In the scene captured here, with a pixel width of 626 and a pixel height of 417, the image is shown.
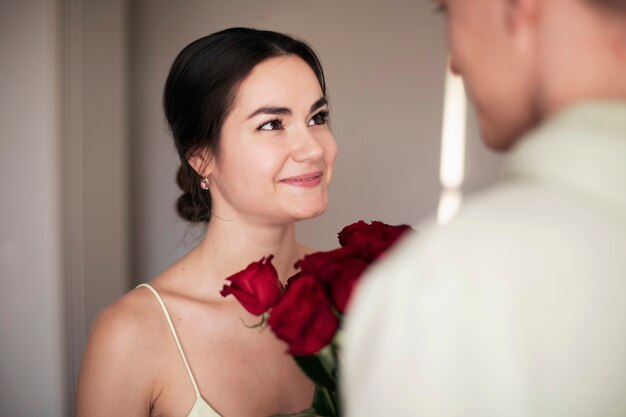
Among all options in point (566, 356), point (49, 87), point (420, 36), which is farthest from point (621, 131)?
point (420, 36)

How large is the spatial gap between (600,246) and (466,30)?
0.63ft

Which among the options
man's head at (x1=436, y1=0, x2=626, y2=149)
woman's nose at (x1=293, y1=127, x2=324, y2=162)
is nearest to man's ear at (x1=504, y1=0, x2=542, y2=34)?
man's head at (x1=436, y1=0, x2=626, y2=149)

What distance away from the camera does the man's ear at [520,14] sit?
47 centimetres

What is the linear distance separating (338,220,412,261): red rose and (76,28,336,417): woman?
1.52ft

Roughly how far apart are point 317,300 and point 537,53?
33cm

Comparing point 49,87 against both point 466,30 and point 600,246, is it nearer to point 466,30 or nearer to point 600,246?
point 466,30

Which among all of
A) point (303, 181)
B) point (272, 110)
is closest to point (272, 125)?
point (272, 110)

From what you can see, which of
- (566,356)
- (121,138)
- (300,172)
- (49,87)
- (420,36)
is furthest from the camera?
(420,36)

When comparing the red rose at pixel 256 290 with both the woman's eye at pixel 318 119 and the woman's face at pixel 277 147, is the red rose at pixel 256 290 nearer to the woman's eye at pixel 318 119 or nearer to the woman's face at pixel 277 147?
the woman's face at pixel 277 147

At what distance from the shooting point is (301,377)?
1.36 meters

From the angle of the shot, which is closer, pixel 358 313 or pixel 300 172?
pixel 358 313

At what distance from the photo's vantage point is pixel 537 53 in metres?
0.48

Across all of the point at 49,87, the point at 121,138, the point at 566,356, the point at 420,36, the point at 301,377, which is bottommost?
the point at 301,377

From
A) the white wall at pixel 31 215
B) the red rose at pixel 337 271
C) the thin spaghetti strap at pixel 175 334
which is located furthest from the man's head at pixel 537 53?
the white wall at pixel 31 215
